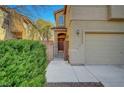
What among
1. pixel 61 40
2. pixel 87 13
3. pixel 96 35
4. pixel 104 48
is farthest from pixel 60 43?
pixel 87 13

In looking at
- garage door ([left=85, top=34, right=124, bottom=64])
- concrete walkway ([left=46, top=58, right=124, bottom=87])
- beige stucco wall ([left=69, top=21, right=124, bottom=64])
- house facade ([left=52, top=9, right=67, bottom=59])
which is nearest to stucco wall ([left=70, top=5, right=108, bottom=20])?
beige stucco wall ([left=69, top=21, right=124, bottom=64])

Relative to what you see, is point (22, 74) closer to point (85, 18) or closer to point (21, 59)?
point (21, 59)

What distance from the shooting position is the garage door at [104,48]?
1351cm

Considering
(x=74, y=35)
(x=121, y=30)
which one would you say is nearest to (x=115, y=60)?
(x=121, y=30)

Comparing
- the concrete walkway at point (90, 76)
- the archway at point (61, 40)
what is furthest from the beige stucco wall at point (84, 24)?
the archway at point (61, 40)

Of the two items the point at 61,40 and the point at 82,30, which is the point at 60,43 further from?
the point at 82,30

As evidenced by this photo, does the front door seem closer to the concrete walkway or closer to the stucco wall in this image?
the stucco wall

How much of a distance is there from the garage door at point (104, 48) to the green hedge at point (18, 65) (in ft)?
33.6

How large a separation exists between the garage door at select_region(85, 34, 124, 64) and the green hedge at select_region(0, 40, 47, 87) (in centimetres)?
1024

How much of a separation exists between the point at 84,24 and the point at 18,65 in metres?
10.4

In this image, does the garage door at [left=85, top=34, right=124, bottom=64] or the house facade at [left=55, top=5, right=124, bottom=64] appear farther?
the garage door at [left=85, top=34, right=124, bottom=64]

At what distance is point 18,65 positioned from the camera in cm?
331

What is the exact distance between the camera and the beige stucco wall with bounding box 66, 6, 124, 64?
1320 centimetres

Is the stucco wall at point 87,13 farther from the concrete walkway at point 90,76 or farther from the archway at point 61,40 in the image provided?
the archway at point 61,40
